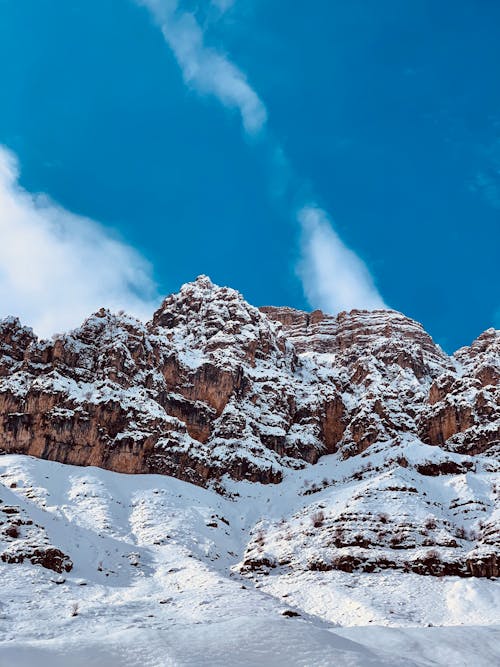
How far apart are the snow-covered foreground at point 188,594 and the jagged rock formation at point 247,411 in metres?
4.21

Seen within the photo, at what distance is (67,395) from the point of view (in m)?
80.2

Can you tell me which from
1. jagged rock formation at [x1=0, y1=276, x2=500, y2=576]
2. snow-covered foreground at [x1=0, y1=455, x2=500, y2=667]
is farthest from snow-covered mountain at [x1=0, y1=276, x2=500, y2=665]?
jagged rock formation at [x1=0, y1=276, x2=500, y2=576]

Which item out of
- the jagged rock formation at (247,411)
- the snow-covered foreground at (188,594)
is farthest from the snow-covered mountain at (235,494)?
the jagged rock formation at (247,411)

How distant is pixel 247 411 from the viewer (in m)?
95.8

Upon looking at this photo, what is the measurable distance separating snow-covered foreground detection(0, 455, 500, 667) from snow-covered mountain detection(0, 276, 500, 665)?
0.13 m

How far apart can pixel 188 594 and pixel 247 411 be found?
5506 cm

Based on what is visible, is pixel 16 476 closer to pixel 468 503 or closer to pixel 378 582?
pixel 378 582

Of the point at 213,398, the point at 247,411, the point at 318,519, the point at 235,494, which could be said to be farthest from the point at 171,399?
the point at 318,519

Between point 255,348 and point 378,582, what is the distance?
6810 centimetres

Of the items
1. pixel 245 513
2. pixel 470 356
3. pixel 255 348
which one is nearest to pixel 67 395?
pixel 245 513

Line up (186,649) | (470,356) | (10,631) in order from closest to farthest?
(186,649) < (10,631) < (470,356)

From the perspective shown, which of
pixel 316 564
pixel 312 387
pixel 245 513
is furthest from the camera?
pixel 312 387

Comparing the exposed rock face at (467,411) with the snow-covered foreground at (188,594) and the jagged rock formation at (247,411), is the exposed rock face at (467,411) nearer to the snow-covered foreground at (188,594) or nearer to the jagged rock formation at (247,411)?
the jagged rock formation at (247,411)

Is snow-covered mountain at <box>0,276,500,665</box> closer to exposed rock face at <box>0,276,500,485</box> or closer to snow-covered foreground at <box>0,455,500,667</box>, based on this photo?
snow-covered foreground at <box>0,455,500,667</box>
